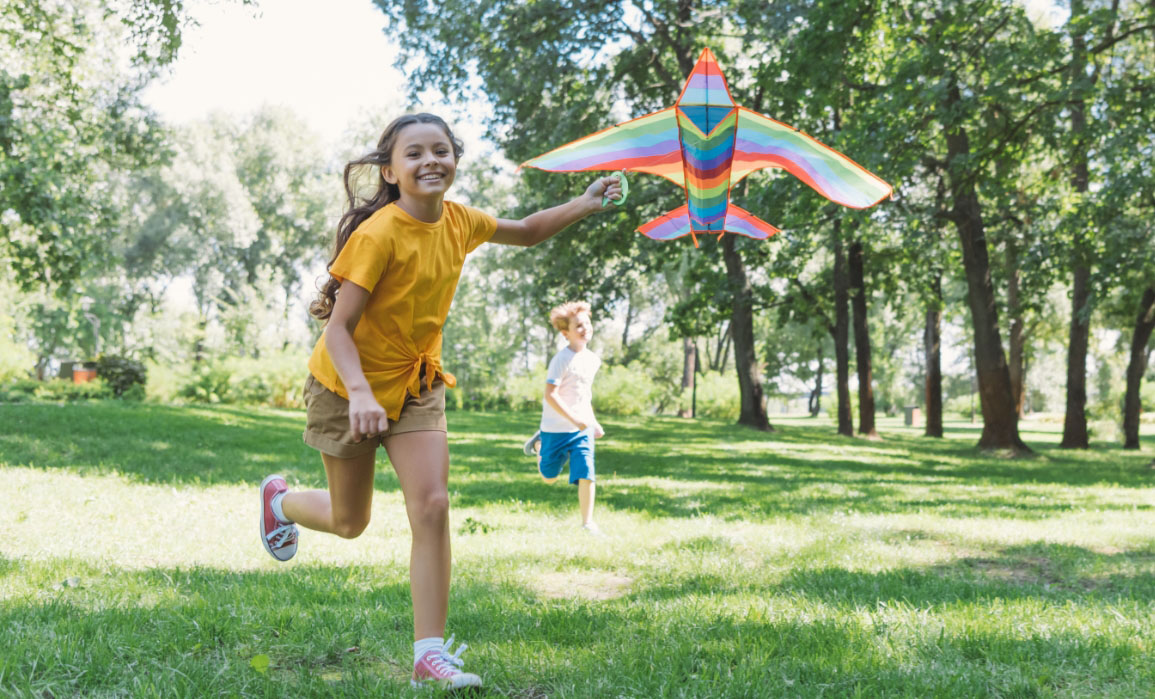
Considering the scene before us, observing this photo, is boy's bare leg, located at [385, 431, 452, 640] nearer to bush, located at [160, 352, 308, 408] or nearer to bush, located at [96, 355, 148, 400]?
bush, located at [160, 352, 308, 408]

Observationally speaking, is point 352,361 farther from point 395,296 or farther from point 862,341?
point 862,341

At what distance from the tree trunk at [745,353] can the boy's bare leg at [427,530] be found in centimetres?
1804

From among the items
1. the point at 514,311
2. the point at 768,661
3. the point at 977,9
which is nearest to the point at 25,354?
the point at 514,311

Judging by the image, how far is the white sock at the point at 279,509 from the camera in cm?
411

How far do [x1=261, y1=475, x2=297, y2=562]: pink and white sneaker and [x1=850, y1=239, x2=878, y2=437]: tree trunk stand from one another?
63.4 feet

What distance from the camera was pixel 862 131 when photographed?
464 inches

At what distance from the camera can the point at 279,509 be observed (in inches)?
162

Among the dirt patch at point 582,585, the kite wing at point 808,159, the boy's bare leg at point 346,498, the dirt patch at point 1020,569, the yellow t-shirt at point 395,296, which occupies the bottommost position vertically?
the dirt patch at point 582,585

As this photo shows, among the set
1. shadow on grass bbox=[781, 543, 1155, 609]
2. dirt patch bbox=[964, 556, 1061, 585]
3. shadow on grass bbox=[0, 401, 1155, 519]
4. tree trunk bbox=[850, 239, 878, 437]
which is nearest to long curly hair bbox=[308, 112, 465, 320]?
shadow on grass bbox=[781, 543, 1155, 609]

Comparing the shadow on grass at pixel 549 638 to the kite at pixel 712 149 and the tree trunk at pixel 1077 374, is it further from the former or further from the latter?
the tree trunk at pixel 1077 374

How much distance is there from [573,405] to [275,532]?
2976 millimetres

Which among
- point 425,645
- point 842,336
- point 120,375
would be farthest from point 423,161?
point 120,375

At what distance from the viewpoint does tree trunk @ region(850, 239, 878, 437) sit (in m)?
21.8

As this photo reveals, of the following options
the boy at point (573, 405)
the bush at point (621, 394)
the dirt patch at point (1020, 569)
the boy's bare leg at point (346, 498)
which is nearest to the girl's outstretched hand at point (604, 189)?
the boy's bare leg at point (346, 498)
